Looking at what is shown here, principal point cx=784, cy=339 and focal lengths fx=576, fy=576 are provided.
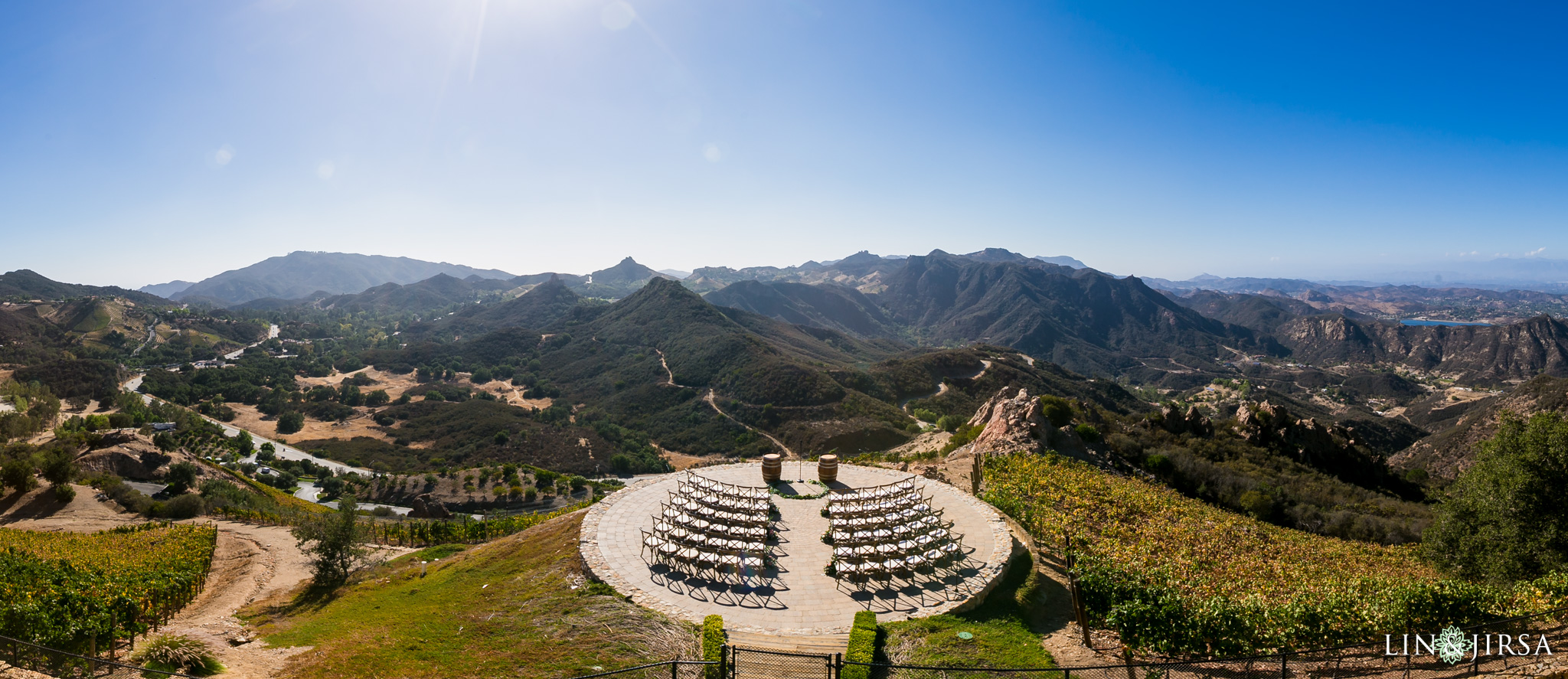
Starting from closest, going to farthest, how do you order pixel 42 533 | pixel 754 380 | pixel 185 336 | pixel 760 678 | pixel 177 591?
pixel 760 678
pixel 177 591
pixel 42 533
pixel 754 380
pixel 185 336

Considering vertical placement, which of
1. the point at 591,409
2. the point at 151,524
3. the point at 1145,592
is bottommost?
the point at 591,409

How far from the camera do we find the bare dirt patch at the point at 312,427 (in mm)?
106188

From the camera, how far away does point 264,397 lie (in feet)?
402

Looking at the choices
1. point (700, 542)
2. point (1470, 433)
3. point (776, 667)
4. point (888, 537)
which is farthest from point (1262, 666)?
point (1470, 433)

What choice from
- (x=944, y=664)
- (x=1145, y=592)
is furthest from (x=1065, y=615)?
(x=944, y=664)

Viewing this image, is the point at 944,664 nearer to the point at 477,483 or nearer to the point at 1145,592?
the point at 1145,592

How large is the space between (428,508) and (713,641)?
2335 inches

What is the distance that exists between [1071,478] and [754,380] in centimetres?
8421

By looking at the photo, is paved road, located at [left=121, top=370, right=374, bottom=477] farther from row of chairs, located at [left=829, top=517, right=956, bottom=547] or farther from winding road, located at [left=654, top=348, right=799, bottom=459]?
row of chairs, located at [left=829, top=517, right=956, bottom=547]

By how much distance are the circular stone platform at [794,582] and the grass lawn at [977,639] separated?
497 mm

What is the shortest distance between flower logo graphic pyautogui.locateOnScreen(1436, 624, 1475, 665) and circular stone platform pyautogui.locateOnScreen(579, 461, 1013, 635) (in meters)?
9.00

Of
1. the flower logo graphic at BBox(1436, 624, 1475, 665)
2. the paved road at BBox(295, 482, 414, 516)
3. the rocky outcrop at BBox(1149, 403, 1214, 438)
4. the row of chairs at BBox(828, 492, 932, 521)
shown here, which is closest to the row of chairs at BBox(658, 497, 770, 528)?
the row of chairs at BBox(828, 492, 932, 521)

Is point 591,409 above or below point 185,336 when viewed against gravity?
below

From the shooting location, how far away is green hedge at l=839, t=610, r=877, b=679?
39.7ft
